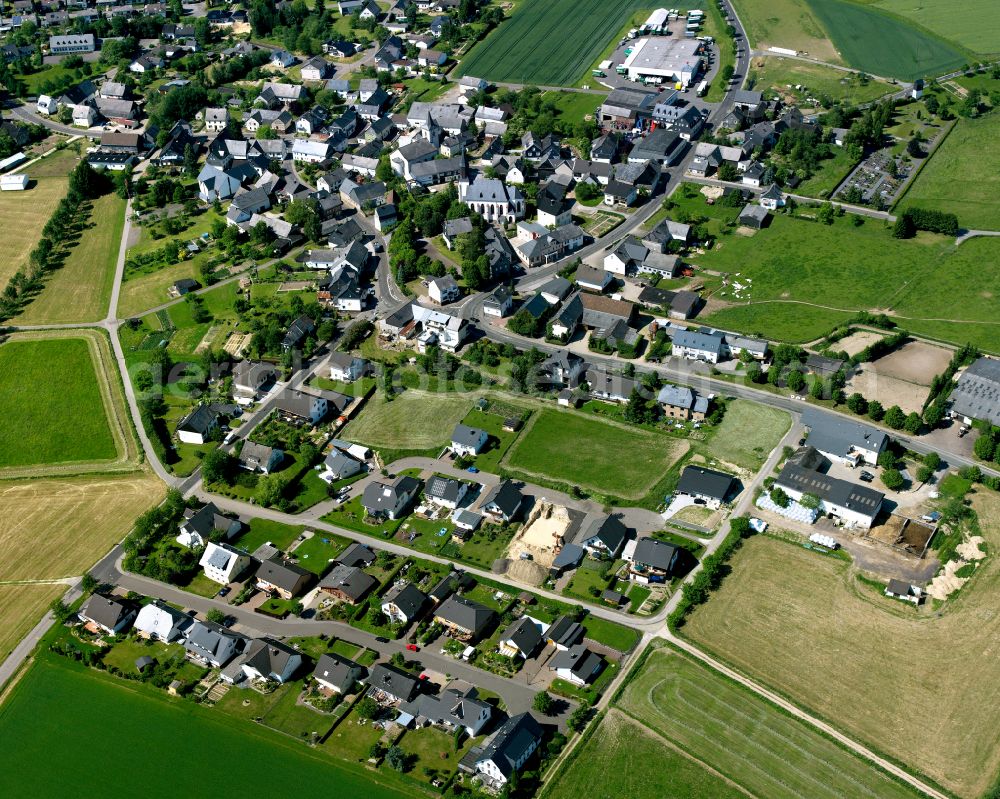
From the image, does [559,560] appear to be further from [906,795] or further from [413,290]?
[413,290]

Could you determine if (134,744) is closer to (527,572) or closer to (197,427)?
(527,572)

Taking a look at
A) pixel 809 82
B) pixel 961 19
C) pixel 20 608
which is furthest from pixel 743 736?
pixel 961 19

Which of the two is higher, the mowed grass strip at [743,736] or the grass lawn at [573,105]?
the grass lawn at [573,105]

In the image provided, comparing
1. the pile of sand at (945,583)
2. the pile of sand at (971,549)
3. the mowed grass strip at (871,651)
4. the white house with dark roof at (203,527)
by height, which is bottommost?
the white house with dark roof at (203,527)

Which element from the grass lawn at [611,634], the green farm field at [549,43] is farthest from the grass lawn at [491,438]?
the green farm field at [549,43]

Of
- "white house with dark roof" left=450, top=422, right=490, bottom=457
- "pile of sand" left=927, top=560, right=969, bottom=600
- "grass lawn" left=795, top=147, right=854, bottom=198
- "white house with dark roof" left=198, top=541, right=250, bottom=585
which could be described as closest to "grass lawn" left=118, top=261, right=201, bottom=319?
"white house with dark roof" left=198, top=541, right=250, bottom=585

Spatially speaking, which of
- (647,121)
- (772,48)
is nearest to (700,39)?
(772,48)

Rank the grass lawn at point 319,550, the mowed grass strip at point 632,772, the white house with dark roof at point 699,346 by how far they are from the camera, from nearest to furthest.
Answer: the mowed grass strip at point 632,772
the grass lawn at point 319,550
the white house with dark roof at point 699,346

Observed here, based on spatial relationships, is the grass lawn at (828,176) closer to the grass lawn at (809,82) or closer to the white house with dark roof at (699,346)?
the grass lawn at (809,82)
